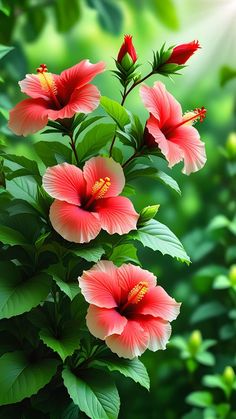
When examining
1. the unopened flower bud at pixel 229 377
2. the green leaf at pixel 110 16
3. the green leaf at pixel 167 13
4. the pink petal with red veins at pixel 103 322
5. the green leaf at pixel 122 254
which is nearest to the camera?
the pink petal with red veins at pixel 103 322

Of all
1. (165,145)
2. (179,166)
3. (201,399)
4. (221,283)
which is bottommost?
(201,399)

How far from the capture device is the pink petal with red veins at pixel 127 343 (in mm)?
841

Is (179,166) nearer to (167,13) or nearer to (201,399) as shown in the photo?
(167,13)

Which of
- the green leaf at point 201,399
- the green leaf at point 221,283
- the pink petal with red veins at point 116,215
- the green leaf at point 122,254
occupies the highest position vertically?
the pink petal with red veins at point 116,215

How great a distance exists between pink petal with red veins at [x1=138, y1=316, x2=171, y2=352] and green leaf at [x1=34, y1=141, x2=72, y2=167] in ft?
0.75

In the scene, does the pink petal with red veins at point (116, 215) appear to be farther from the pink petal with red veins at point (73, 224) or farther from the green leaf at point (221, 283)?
the green leaf at point (221, 283)

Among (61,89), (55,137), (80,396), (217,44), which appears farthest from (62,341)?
(217,44)

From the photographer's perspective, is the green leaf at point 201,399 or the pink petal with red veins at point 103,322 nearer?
the pink petal with red veins at point 103,322

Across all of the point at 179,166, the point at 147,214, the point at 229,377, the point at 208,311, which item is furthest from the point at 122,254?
the point at 179,166

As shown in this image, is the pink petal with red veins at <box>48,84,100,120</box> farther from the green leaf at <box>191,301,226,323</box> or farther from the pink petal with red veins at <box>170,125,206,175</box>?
the green leaf at <box>191,301,226,323</box>

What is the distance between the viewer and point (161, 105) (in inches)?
36.2

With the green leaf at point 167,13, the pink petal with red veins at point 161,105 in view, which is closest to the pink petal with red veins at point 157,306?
the pink petal with red veins at point 161,105

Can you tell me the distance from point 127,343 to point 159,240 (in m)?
0.14

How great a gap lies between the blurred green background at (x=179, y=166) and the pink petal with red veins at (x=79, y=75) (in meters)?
0.93
